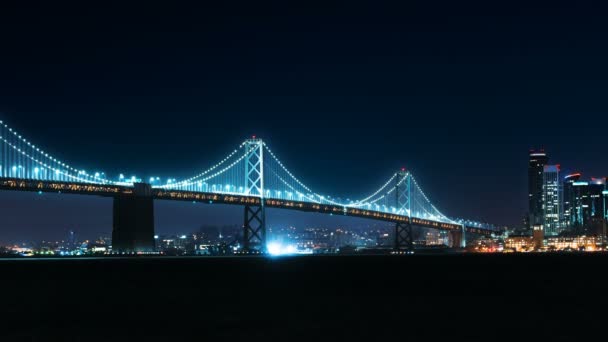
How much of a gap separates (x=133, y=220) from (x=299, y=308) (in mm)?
39091

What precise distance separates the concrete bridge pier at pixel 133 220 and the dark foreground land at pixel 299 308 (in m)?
24.4

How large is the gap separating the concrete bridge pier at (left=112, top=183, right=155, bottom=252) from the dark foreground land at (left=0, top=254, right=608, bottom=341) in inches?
960

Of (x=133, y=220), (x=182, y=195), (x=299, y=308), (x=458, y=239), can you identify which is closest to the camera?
(x=299, y=308)

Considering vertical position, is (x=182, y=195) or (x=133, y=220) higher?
(x=182, y=195)

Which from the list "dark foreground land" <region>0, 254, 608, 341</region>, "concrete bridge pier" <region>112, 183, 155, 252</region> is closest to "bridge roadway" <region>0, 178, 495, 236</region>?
"concrete bridge pier" <region>112, 183, 155, 252</region>

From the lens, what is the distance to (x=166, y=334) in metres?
18.5

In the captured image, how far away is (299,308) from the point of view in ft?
78.0

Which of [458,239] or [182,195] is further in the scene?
[458,239]

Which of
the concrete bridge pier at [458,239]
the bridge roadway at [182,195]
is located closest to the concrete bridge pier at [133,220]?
the bridge roadway at [182,195]

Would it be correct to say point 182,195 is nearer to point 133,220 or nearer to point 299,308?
point 133,220

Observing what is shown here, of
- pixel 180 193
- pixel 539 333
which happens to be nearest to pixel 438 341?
pixel 539 333

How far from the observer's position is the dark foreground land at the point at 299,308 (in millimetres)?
18828

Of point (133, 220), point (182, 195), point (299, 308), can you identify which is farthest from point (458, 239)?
point (299, 308)

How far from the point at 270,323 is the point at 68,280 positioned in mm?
17316
